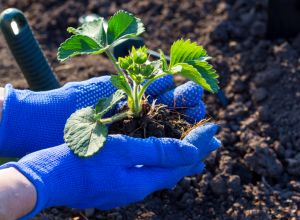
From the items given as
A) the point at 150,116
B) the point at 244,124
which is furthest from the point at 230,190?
the point at 150,116

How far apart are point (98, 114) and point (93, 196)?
25 centimetres

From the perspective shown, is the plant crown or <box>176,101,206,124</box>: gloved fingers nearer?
the plant crown

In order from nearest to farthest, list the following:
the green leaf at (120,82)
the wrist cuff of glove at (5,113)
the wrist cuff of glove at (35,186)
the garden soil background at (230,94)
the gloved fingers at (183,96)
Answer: the wrist cuff of glove at (35,186)
the green leaf at (120,82)
the wrist cuff of glove at (5,113)
the gloved fingers at (183,96)
the garden soil background at (230,94)

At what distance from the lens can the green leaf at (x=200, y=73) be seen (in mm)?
1672

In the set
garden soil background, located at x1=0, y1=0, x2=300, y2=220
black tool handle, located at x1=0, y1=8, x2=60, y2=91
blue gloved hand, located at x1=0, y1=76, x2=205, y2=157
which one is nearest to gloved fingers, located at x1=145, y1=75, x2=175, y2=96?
blue gloved hand, located at x1=0, y1=76, x2=205, y2=157

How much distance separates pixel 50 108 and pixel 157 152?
0.41 m

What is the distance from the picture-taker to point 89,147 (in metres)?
1.66

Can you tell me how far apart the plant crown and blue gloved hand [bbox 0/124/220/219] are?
0.07 metres

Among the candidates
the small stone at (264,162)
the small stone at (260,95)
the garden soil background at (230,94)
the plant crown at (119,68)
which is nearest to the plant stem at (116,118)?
the plant crown at (119,68)

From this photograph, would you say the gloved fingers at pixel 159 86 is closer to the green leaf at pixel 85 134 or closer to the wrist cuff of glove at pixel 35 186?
the green leaf at pixel 85 134

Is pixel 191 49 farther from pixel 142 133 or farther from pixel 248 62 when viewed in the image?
pixel 248 62

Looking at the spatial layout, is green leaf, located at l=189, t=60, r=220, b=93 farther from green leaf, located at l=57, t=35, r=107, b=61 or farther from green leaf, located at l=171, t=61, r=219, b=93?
green leaf, located at l=57, t=35, r=107, b=61

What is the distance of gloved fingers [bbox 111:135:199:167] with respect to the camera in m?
1.73

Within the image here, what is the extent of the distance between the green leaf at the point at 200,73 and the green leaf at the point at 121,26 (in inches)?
8.2
